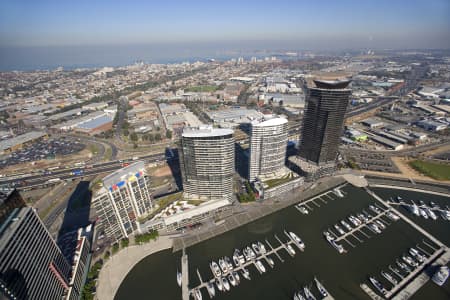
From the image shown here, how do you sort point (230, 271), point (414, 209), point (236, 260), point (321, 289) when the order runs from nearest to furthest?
point (321, 289) → point (230, 271) → point (236, 260) → point (414, 209)

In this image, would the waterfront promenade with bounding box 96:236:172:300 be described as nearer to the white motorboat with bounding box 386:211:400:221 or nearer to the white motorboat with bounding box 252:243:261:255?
the white motorboat with bounding box 252:243:261:255

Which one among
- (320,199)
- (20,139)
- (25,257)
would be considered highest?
(25,257)

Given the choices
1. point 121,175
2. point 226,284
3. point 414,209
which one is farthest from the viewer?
point 414,209

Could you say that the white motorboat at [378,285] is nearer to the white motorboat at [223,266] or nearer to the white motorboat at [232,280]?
the white motorboat at [232,280]

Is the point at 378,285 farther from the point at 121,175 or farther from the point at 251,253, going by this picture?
the point at 121,175

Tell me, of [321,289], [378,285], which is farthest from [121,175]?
[378,285]

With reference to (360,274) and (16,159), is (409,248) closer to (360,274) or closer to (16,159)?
(360,274)

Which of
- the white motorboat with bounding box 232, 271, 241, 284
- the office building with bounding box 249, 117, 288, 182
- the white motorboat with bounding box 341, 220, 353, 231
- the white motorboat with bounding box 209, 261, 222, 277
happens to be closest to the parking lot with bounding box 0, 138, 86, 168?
the office building with bounding box 249, 117, 288, 182
